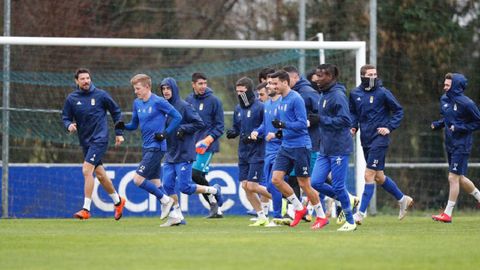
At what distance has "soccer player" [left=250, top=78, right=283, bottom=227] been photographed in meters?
17.7

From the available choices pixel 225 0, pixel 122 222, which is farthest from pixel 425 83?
pixel 122 222

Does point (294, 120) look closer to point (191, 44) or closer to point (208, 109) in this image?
point (208, 109)

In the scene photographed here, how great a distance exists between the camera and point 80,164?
24.0m

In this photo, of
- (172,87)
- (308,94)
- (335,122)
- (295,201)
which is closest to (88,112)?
(172,87)

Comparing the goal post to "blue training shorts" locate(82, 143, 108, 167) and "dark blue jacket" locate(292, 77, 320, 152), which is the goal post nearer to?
"blue training shorts" locate(82, 143, 108, 167)

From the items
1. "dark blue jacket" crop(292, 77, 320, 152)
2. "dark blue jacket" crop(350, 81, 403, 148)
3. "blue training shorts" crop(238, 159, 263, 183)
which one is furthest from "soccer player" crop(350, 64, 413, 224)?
"blue training shorts" crop(238, 159, 263, 183)

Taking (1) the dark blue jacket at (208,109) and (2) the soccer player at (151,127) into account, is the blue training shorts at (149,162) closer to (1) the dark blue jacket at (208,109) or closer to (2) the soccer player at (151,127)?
(2) the soccer player at (151,127)

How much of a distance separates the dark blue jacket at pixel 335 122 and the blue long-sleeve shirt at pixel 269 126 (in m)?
0.63

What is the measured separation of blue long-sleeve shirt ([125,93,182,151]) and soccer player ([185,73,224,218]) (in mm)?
1627

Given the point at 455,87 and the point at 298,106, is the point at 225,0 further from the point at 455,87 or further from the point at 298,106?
the point at 298,106

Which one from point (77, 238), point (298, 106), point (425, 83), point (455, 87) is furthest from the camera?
point (425, 83)

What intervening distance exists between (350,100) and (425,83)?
10348 millimetres

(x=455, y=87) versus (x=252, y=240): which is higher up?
(x=455, y=87)

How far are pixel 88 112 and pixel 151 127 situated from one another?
2.10m
